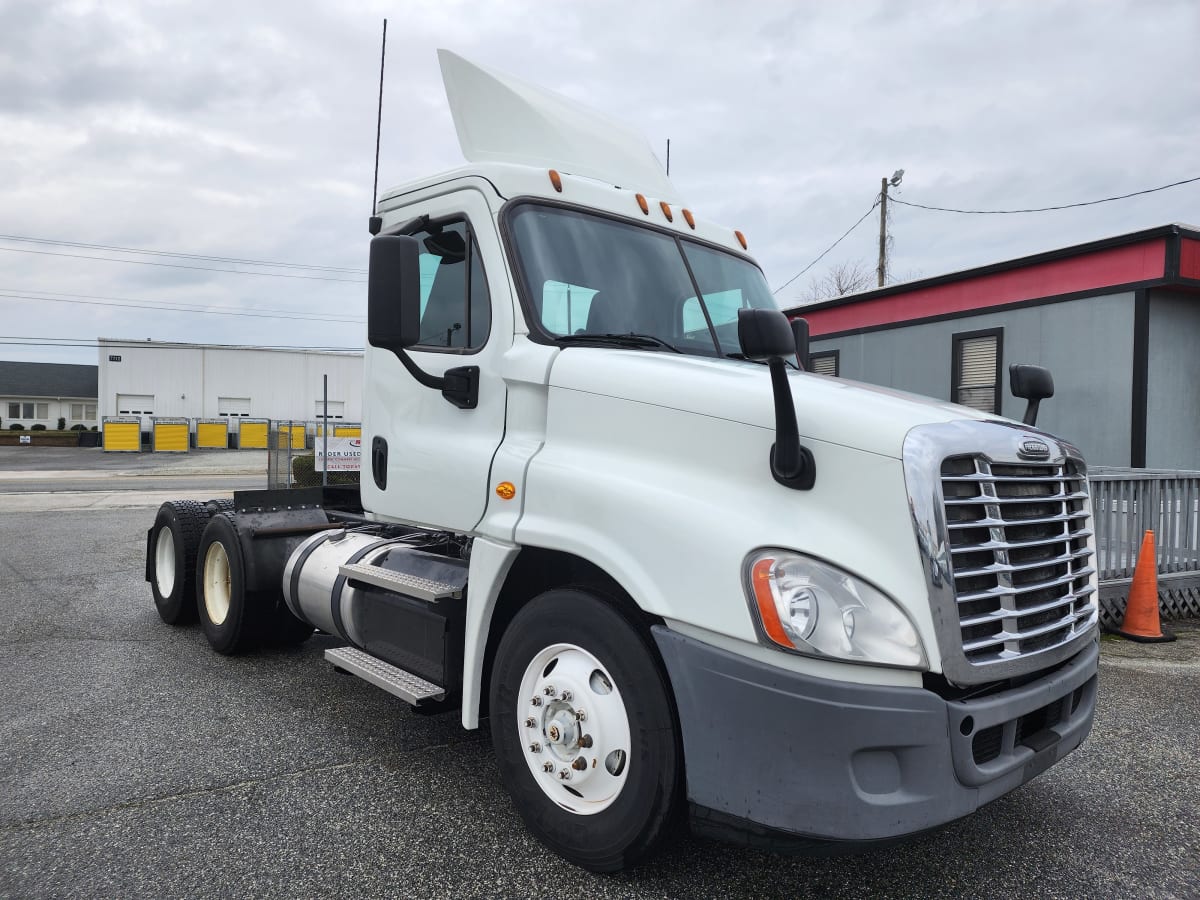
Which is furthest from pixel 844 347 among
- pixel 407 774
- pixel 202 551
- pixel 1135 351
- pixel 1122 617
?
pixel 407 774

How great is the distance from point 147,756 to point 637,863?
8.24ft

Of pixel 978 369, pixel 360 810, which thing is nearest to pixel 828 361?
pixel 978 369

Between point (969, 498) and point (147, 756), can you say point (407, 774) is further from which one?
point (969, 498)

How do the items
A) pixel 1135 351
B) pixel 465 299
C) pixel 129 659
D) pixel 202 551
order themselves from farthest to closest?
pixel 1135 351 → pixel 202 551 → pixel 129 659 → pixel 465 299

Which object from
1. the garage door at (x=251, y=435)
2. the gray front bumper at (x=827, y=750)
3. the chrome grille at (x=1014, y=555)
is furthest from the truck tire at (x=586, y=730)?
the garage door at (x=251, y=435)

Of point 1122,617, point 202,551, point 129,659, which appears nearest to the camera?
point 129,659

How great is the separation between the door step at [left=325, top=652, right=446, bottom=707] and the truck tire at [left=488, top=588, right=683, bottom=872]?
44 centimetres

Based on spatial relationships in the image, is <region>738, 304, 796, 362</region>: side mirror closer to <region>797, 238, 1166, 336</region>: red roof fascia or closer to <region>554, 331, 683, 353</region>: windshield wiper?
<region>554, 331, 683, 353</region>: windshield wiper

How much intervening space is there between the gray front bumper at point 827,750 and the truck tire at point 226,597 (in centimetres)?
378

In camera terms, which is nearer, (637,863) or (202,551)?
(637,863)

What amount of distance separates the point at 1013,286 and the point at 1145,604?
5.12 meters

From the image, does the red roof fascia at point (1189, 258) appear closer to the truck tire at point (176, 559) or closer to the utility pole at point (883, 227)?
the truck tire at point (176, 559)

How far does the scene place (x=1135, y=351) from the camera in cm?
902

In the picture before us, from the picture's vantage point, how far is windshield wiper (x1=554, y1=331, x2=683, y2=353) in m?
3.20
